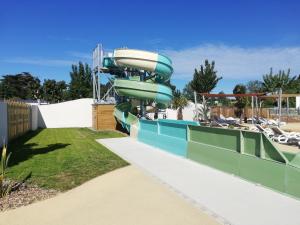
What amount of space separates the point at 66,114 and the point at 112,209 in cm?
2615

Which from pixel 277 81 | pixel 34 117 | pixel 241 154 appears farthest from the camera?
pixel 277 81

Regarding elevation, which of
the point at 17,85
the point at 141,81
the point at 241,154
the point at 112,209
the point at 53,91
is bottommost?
the point at 112,209

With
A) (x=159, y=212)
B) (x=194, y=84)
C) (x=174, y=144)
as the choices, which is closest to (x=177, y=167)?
(x=174, y=144)

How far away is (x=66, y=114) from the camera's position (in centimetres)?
3088

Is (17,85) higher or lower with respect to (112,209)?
higher

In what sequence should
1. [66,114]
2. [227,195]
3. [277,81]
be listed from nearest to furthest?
[227,195] < [66,114] < [277,81]

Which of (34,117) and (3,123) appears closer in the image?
(3,123)

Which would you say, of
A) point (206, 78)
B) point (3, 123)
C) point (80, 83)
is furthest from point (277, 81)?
point (3, 123)

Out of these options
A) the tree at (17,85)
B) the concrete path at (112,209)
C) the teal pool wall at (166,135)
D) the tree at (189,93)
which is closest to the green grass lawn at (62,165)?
the concrete path at (112,209)

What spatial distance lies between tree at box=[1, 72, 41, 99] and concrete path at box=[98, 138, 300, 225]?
254ft

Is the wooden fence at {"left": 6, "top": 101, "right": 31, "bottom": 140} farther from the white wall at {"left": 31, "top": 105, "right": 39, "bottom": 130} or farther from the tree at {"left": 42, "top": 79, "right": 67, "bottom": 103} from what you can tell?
the tree at {"left": 42, "top": 79, "right": 67, "bottom": 103}

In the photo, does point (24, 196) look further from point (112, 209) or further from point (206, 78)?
point (206, 78)

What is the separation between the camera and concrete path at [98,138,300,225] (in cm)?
532

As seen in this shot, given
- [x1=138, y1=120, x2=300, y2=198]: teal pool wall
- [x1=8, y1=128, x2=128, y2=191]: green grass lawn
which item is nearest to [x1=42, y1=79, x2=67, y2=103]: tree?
[x1=8, y1=128, x2=128, y2=191]: green grass lawn
